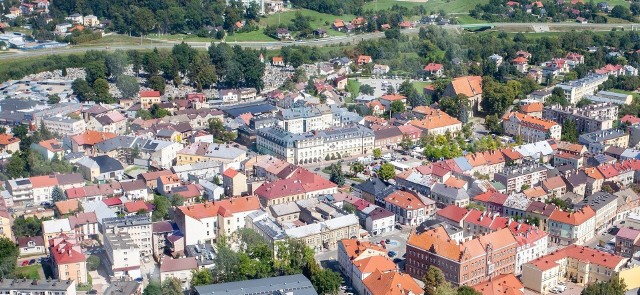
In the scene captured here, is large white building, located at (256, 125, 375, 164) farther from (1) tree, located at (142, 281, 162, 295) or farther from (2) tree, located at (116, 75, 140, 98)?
(1) tree, located at (142, 281, 162, 295)

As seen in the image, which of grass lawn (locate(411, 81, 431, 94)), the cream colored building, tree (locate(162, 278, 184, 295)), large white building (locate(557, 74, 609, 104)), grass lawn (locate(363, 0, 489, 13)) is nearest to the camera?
tree (locate(162, 278, 184, 295))

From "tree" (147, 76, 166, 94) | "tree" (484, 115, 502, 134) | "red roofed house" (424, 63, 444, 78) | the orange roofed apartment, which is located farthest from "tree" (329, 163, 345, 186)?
"red roofed house" (424, 63, 444, 78)

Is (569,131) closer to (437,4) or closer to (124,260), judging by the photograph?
(124,260)

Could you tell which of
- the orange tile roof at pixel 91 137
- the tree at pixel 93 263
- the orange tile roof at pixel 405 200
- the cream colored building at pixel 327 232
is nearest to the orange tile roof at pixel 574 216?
the orange tile roof at pixel 405 200

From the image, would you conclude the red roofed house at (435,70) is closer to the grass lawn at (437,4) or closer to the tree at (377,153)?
the grass lawn at (437,4)

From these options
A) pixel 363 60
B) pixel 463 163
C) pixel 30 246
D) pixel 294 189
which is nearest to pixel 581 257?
pixel 463 163
